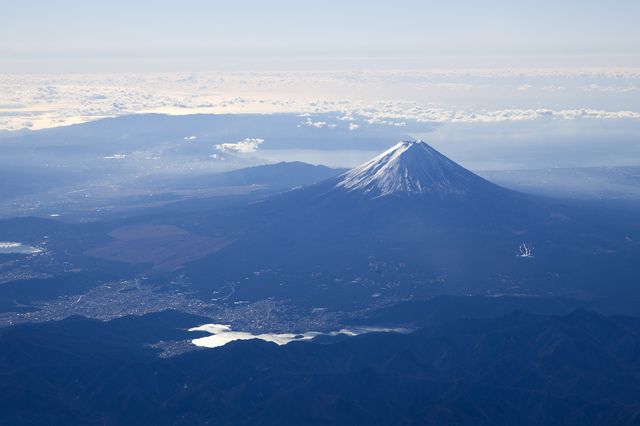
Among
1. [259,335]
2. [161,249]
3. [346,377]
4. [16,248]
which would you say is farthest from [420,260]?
[16,248]

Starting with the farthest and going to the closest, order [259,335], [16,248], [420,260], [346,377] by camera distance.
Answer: [16,248] → [420,260] → [259,335] → [346,377]

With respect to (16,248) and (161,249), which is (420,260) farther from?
A: (16,248)

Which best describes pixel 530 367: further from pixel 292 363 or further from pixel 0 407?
pixel 0 407

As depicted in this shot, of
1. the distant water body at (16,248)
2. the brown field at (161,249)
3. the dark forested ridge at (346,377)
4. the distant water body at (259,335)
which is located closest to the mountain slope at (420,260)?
the brown field at (161,249)

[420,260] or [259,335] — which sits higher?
[420,260]

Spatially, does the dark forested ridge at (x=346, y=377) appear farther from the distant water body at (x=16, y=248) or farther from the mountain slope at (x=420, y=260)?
the distant water body at (x=16, y=248)

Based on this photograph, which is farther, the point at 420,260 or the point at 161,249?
the point at 161,249

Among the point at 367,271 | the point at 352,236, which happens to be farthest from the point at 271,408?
the point at 352,236

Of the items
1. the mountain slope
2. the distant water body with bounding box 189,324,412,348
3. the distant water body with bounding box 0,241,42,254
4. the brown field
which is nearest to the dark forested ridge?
the distant water body with bounding box 189,324,412,348

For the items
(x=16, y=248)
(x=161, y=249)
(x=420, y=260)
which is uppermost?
(x=420, y=260)
